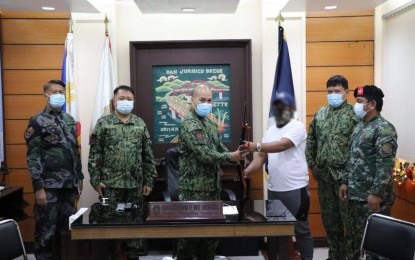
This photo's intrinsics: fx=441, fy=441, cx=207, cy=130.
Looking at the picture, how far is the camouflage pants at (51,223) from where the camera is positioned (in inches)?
139

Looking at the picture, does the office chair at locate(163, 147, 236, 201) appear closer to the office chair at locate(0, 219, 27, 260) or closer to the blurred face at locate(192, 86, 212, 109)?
the blurred face at locate(192, 86, 212, 109)

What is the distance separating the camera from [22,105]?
4371mm

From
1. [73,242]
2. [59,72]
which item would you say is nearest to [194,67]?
[59,72]

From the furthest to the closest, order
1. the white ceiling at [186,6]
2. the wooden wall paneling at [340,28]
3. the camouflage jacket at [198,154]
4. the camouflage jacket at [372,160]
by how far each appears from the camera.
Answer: the wooden wall paneling at [340,28] < the white ceiling at [186,6] < the camouflage jacket at [198,154] < the camouflage jacket at [372,160]

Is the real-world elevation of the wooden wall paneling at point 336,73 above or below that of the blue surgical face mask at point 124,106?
above

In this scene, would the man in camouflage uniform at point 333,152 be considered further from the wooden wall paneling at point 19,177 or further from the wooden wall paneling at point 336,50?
the wooden wall paneling at point 19,177

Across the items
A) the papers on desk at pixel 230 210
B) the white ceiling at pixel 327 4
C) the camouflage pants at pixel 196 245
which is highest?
the white ceiling at pixel 327 4

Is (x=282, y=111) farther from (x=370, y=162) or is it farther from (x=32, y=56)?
(x=32, y=56)

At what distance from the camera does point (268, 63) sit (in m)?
4.34

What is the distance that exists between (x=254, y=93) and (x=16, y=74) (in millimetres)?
2374

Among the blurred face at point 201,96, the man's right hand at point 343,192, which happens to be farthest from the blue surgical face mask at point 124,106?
the man's right hand at point 343,192

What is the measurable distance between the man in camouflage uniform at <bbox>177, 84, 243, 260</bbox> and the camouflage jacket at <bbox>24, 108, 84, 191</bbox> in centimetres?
101

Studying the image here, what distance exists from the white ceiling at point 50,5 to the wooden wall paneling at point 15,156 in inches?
52.7

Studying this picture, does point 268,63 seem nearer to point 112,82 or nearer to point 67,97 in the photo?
point 112,82
